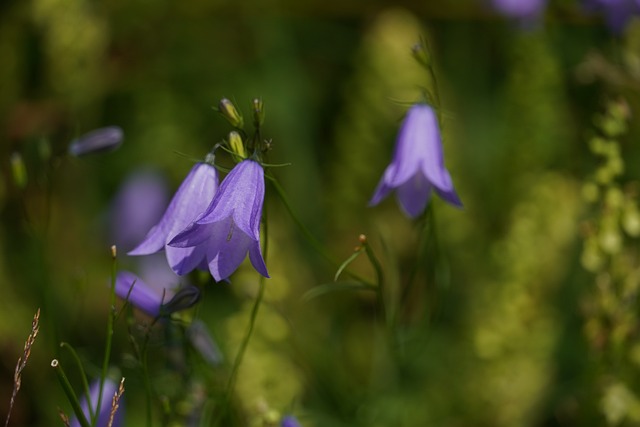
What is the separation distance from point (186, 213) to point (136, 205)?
5.64ft

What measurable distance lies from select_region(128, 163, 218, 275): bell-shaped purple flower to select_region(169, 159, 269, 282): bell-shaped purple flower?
0.04 m

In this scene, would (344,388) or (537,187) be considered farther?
(537,187)

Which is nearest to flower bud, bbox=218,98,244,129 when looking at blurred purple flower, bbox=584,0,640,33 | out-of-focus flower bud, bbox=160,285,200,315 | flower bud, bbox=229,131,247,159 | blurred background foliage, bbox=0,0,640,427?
flower bud, bbox=229,131,247,159

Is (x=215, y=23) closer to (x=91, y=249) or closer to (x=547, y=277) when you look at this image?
(x=91, y=249)

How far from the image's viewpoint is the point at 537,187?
268cm

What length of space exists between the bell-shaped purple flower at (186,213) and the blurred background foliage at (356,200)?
0.69 feet

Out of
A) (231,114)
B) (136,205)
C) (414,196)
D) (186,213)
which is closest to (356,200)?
(136,205)

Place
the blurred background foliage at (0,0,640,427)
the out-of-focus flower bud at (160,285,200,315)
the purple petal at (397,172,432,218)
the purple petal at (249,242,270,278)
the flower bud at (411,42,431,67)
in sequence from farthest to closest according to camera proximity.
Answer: the blurred background foliage at (0,0,640,427) → the purple petal at (397,172,432,218) → the flower bud at (411,42,431,67) → the out-of-focus flower bud at (160,285,200,315) → the purple petal at (249,242,270,278)

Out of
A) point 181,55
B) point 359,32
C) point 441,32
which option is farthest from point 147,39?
point 441,32

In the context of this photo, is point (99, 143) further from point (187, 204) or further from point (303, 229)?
point (303, 229)

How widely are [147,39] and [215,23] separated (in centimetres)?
31

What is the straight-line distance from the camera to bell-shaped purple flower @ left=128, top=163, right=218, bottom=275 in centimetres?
165

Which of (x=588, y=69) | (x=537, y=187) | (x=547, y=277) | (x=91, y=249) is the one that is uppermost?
(x=588, y=69)

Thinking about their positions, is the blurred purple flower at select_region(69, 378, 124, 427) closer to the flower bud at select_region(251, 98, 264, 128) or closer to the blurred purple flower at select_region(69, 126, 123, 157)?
the blurred purple flower at select_region(69, 126, 123, 157)
